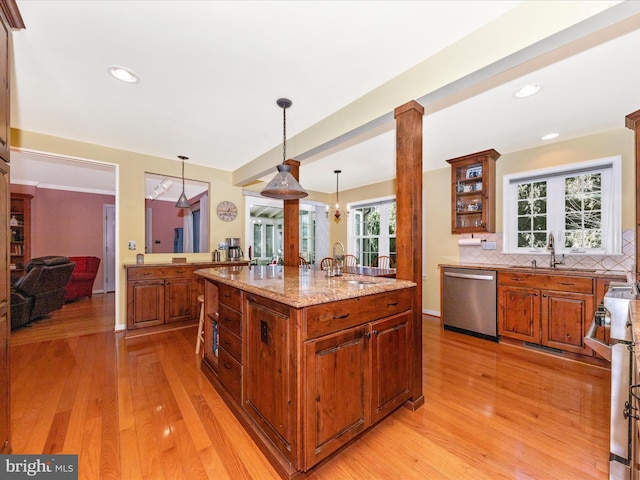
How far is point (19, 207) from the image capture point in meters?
5.68

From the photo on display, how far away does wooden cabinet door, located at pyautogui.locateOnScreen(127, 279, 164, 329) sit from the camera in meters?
3.56

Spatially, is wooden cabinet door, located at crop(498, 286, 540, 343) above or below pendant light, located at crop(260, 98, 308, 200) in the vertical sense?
below

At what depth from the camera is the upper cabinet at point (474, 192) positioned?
381 centimetres

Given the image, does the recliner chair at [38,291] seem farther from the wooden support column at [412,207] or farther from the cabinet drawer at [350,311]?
the wooden support column at [412,207]

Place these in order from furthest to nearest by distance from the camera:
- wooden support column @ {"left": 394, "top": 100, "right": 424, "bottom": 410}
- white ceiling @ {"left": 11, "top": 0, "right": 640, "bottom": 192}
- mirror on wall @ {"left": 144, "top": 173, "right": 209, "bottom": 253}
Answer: mirror on wall @ {"left": 144, "top": 173, "right": 209, "bottom": 253} → wooden support column @ {"left": 394, "top": 100, "right": 424, "bottom": 410} → white ceiling @ {"left": 11, "top": 0, "right": 640, "bottom": 192}

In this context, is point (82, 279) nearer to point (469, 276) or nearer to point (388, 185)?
point (388, 185)

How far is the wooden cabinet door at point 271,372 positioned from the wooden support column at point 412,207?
3.35 feet

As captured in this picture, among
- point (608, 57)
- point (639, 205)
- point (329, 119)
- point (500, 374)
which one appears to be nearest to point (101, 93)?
point (329, 119)

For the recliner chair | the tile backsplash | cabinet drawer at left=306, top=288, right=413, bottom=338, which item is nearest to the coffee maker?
the recliner chair

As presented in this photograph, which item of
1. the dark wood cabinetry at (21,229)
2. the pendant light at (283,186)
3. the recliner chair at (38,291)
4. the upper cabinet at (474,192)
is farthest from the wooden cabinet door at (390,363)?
the dark wood cabinetry at (21,229)

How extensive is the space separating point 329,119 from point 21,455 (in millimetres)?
3196

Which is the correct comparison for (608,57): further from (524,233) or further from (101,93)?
(101,93)

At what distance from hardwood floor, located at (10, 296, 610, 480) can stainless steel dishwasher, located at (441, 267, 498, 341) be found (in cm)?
61

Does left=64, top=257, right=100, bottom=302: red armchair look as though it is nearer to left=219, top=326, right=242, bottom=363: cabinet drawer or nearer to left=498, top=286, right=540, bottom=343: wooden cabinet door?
left=219, top=326, right=242, bottom=363: cabinet drawer
